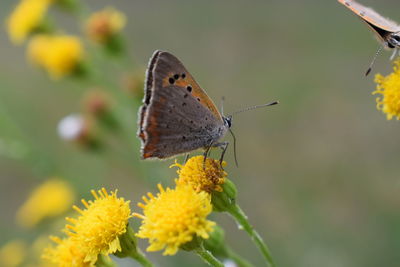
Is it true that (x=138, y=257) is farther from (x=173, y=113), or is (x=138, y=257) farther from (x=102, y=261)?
(x=173, y=113)

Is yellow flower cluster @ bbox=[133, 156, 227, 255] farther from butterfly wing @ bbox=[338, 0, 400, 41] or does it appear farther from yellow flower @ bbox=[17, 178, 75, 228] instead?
yellow flower @ bbox=[17, 178, 75, 228]

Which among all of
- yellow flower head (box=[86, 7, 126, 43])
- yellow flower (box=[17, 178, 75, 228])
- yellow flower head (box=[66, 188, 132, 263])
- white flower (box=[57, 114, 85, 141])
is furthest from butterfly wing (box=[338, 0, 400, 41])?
yellow flower (box=[17, 178, 75, 228])

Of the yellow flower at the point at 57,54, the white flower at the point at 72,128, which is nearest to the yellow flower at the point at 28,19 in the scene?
the yellow flower at the point at 57,54

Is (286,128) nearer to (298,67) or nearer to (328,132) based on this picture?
(328,132)

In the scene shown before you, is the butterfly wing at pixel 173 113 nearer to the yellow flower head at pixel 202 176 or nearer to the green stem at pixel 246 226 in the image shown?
the yellow flower head at pixel 202 176

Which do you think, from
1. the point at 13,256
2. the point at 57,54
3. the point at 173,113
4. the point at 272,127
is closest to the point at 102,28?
the point at 57,54

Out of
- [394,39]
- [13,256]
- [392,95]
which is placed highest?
[13,256]
